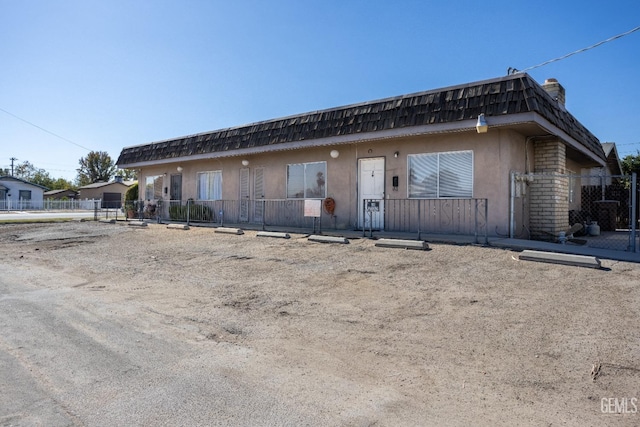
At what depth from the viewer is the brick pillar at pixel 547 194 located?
34.4 ft

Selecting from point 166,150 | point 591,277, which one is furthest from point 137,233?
point 591,277

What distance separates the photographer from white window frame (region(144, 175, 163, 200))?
19.3 metres

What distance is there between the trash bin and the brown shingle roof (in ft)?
6.47

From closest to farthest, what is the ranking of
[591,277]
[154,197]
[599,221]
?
[591,277]
[599,221]
[154,197]

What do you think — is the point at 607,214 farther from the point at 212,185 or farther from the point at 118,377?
the point at 118,377

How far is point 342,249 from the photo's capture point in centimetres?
862

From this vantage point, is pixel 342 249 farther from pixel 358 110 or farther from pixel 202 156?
pixel 202 156

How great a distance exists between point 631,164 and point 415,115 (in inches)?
1038

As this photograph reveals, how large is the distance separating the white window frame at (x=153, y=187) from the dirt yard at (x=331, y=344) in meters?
11.9

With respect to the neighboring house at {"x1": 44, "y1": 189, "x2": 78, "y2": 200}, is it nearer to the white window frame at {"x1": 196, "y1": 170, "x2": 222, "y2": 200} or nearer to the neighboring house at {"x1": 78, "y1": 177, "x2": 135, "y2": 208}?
the neighboring house at {"x1": 78, "y1": 177, "x2": 135, "y2": 208}

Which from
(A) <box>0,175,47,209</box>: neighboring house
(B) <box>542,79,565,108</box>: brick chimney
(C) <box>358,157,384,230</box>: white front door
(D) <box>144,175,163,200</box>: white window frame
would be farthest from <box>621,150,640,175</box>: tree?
(A) <box>0,175,47,209</box>: neighboring house

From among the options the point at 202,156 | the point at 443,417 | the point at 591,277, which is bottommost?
the point at 443,417

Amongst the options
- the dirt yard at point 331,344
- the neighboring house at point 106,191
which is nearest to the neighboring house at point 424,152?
the dirt yard at point 331,344

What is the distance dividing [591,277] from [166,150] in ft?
54.0
